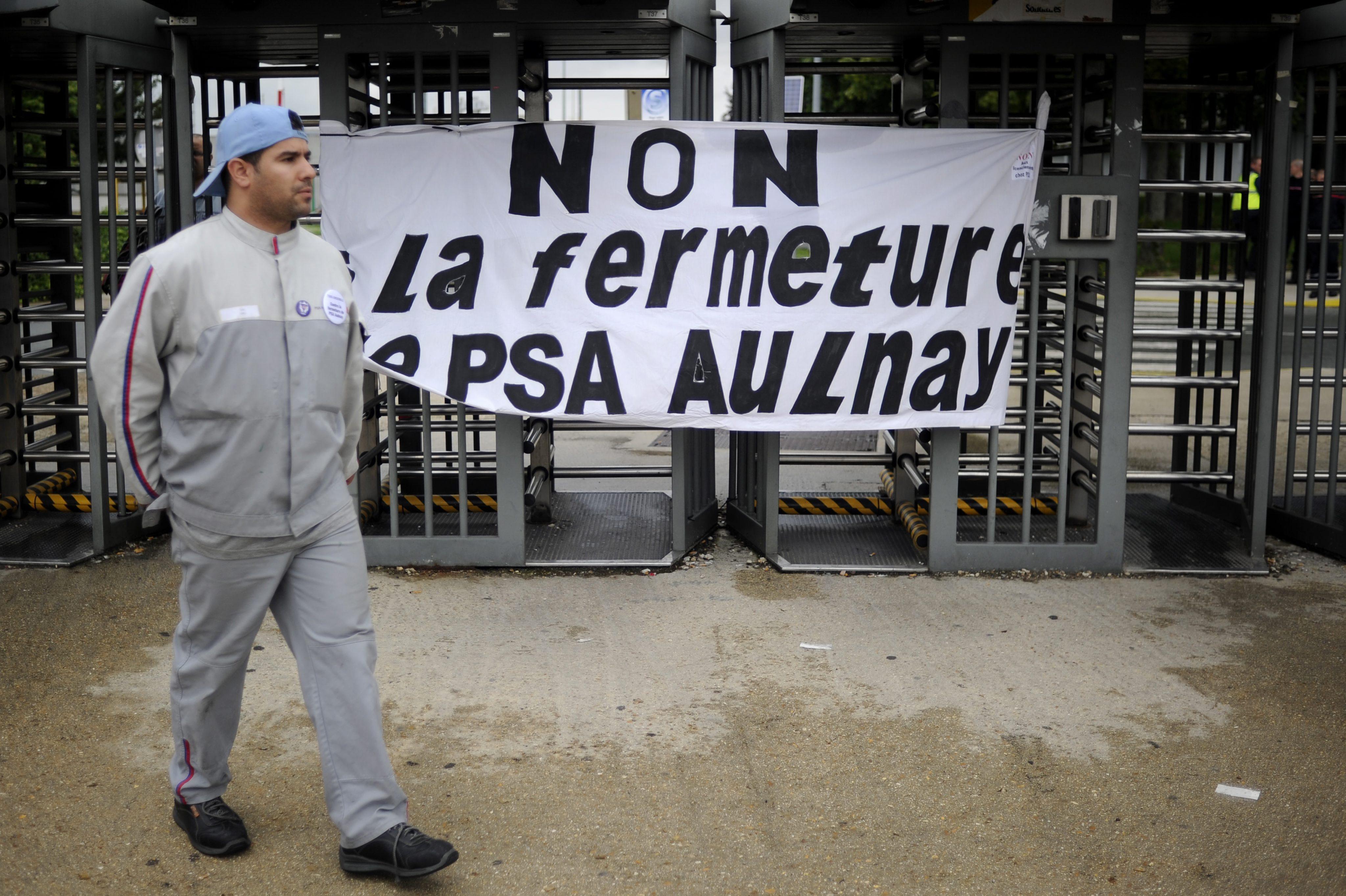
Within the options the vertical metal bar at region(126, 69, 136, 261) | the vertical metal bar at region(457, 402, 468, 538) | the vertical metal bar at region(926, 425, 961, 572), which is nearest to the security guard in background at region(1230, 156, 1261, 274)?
the vertical metal bar at region(926, 425, 961, 572)

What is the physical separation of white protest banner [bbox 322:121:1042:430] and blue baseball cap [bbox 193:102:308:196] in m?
2.79

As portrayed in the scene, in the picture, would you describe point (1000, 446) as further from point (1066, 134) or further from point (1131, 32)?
point (1131, 32)

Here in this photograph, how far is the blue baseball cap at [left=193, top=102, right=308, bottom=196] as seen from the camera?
359 cm

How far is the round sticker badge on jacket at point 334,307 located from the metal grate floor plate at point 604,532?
127 inches

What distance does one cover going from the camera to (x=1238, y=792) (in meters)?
4.38

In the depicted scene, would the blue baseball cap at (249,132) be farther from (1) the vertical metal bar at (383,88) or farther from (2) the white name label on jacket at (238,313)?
(1) the vertical metal bar at (383,88)

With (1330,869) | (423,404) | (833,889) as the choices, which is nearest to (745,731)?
(833,889)

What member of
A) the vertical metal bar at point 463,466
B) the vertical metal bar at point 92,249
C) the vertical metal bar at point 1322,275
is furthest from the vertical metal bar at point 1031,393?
the vertical metal bar at point 92,249

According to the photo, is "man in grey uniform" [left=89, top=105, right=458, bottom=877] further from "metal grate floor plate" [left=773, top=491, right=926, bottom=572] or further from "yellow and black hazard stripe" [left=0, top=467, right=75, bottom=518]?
"yellow and black hazard stripe" [left=0, top=467, right=75, bottom=518]

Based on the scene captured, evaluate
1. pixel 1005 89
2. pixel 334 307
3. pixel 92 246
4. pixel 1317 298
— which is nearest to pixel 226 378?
pixel 334 307

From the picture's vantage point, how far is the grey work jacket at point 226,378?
11.6 feet

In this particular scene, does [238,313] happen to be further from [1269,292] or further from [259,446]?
[1269,292]

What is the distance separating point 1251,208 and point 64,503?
41.1 feet

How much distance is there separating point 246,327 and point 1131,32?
465 cm
